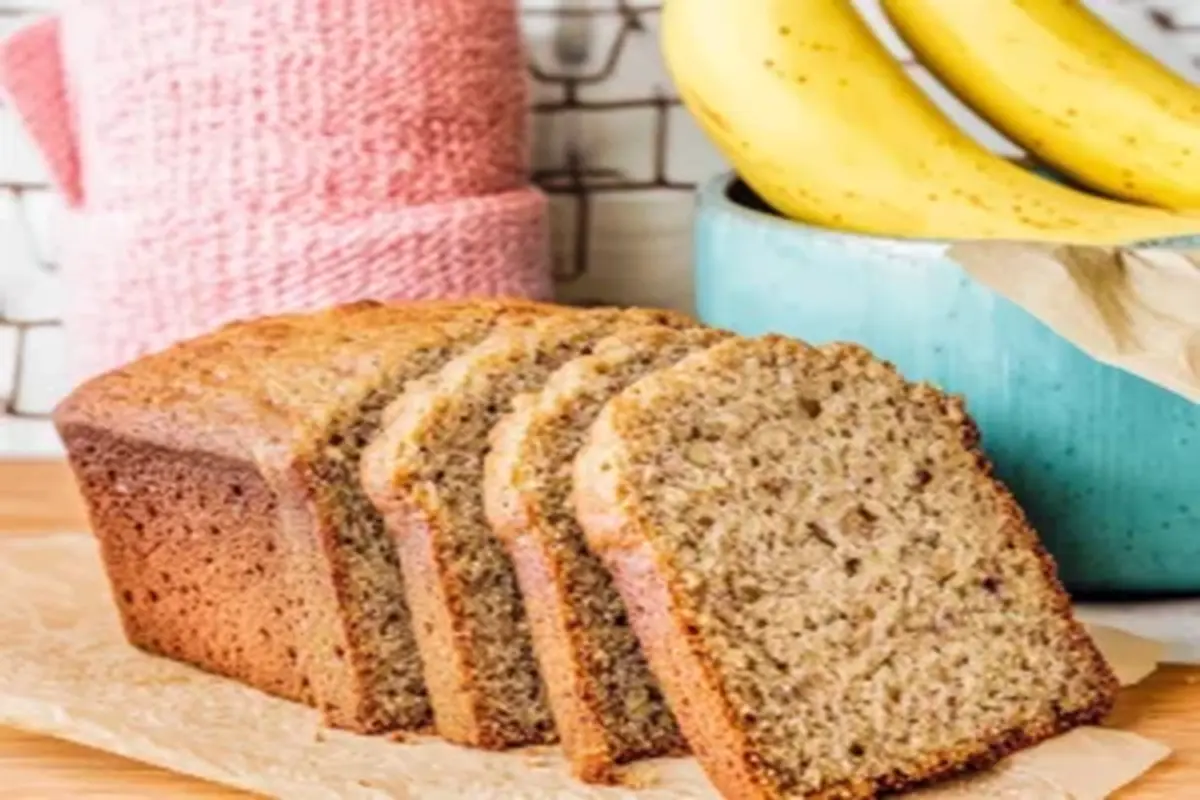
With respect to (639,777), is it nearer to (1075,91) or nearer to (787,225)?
(787,225)

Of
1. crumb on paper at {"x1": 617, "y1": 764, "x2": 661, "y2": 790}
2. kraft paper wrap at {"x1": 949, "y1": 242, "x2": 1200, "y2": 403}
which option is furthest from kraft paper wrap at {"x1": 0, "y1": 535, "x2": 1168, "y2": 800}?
kraft paper wrap at {"x1": 949, "y1": 242, "x2": 1200, "y2": 403}

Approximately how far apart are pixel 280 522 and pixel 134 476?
0.37ft

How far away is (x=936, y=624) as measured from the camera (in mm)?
853

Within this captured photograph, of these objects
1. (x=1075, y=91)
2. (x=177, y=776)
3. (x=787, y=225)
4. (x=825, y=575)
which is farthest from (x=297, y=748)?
(x=1075, y=91)

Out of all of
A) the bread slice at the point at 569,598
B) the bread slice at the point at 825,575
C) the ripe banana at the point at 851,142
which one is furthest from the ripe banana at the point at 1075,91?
the bread slice at the point at 569,598

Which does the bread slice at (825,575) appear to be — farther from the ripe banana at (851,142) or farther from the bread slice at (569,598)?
the ripe banana at (851,142)

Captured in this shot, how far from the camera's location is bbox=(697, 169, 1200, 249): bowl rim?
96 cm

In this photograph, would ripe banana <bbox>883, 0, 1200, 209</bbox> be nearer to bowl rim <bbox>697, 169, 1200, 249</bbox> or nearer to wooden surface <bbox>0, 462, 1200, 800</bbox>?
bowl rim <bbox>697, 169, 1200, 249</bbox>

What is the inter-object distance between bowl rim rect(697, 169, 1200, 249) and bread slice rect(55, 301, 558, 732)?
0.13m

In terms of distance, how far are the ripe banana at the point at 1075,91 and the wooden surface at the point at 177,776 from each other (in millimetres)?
253

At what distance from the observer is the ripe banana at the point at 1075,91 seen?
40.6 inches

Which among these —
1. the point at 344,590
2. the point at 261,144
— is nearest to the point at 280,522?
the point at 344,590

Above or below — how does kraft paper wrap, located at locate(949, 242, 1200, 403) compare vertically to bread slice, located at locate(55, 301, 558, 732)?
above

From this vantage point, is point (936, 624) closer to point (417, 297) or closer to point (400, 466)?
point (400, 466)
